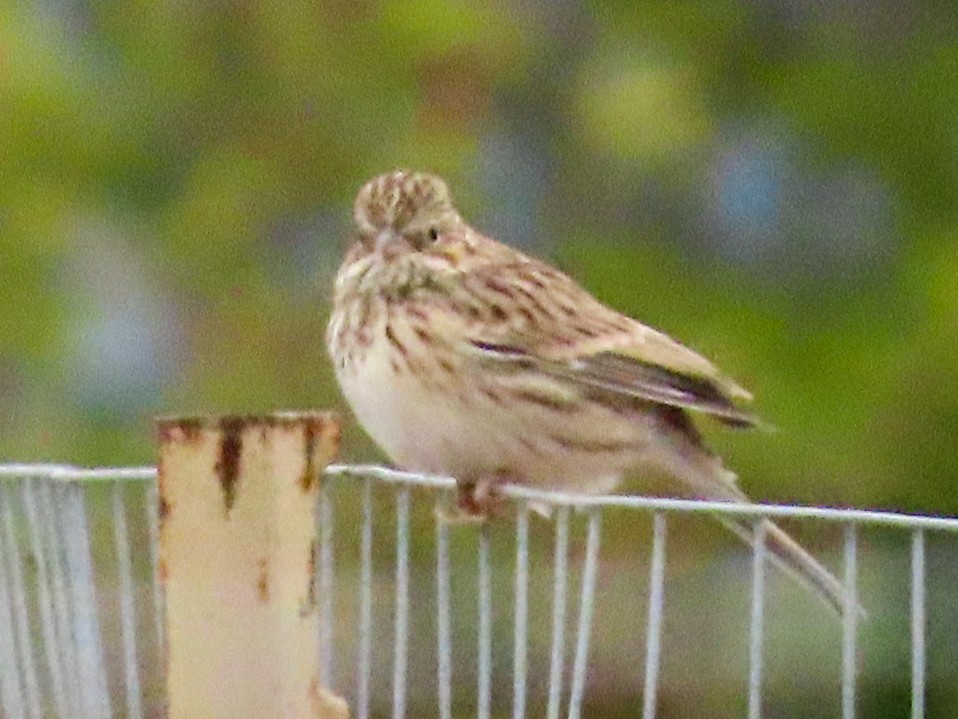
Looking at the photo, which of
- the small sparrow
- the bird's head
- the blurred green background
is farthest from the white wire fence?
the blurred green background

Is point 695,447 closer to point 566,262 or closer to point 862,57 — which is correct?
point 566,262

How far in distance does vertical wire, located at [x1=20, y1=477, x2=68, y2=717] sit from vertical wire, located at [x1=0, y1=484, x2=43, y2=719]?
0.6 inches

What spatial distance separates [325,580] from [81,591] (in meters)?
0.19

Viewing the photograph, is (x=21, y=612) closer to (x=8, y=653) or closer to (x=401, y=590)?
(x=8, y=653)

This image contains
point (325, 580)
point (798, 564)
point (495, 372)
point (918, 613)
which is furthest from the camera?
point (495, 372)

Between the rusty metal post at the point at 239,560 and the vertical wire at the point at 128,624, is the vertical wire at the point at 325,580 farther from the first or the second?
the vertical wire at the point at 128,624

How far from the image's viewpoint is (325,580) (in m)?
1.45

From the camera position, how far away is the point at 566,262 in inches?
126

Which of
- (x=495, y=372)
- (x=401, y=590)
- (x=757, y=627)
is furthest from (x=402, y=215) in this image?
(x=757, y=627)

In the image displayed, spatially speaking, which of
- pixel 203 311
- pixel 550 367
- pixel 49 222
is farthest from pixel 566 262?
pixel 550 367

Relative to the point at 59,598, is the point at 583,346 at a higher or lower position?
higher

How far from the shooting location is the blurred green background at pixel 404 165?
318 cm

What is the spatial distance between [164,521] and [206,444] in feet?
0.22

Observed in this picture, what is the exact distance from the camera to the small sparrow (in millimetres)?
2031
